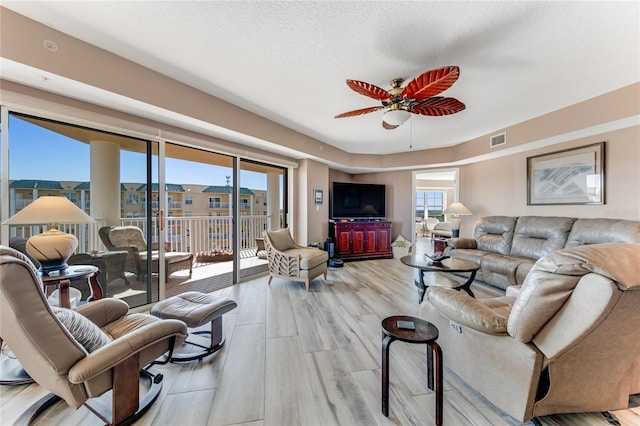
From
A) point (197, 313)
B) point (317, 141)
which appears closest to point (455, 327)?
point (197, 313)

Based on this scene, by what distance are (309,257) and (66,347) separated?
276cm

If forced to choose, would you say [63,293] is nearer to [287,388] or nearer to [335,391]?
[287,388]

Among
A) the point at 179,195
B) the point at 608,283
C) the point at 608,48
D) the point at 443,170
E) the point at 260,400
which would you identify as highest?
the point at 608,48

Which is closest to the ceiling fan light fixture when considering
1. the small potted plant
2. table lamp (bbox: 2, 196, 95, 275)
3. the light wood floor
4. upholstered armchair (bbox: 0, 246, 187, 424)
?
the light wood floor

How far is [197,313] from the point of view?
193 centimetres

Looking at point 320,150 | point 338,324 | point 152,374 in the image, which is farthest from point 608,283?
point 320,150

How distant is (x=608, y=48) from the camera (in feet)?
6.51

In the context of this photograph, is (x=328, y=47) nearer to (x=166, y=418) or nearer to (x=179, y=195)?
(x=166, y=418)

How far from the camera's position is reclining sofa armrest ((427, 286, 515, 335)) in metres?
1.39

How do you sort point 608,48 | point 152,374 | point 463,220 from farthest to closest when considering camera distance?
1. point 463,220
2. point 608,48
3. point 152,374

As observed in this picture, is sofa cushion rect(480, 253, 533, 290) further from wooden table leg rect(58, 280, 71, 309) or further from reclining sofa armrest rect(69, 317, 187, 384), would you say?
wooden table leg rect(58, 280, 71, 309)

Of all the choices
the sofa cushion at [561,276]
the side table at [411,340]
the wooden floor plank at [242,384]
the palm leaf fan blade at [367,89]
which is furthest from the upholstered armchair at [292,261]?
the sofa cushion at [561,276]

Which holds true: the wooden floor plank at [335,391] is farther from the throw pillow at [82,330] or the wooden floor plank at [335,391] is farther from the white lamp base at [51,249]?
the white lamp base at [51,249]

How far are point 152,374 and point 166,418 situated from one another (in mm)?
453
